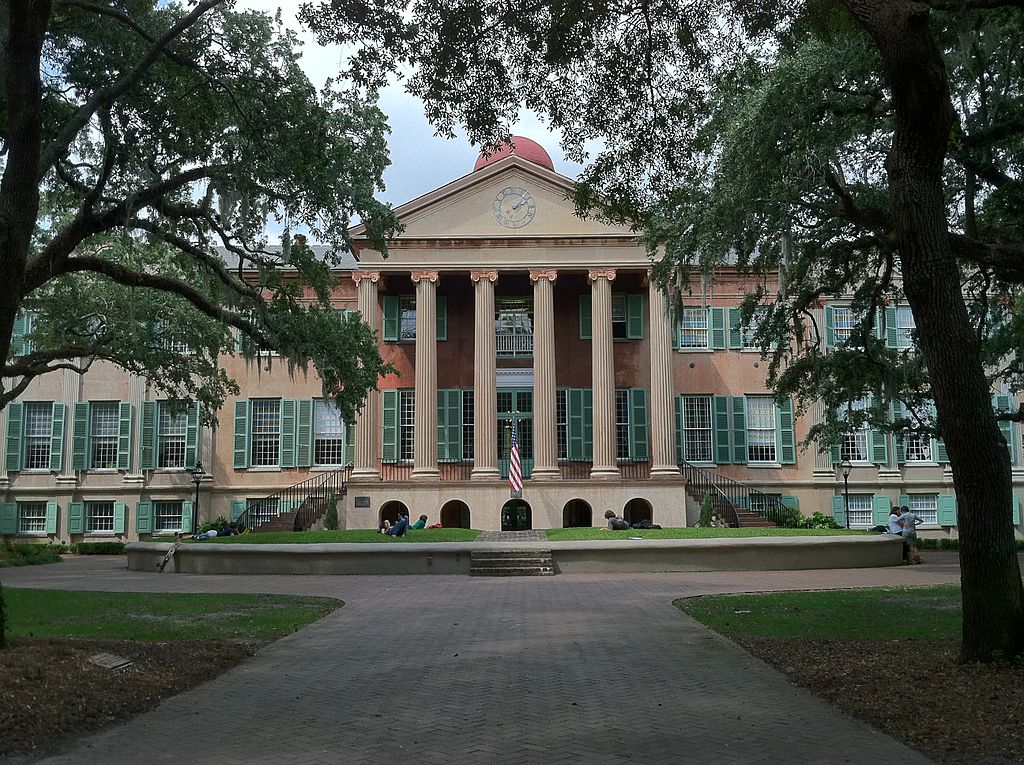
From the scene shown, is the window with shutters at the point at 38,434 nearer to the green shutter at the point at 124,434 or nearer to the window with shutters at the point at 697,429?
the green shutter at the point at 124,434

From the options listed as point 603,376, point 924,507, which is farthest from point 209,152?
point 924,507

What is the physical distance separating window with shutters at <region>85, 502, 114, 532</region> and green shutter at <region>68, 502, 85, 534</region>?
0.23m

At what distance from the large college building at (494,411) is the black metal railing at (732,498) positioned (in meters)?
0.14

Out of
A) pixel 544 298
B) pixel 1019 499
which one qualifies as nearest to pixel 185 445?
pixel 544 298

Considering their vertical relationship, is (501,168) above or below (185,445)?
above

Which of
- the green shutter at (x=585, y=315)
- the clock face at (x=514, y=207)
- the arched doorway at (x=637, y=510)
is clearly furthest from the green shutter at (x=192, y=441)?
the arched doorway at (x=637, y=510)

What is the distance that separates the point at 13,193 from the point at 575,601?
31.4ft

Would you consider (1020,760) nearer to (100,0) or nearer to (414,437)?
(100,0)

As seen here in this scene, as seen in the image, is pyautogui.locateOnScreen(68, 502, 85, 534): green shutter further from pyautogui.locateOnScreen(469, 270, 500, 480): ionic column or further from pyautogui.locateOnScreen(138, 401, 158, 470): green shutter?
pyautogui.locateOnScreen(469, 270, 500, 480): ionic column

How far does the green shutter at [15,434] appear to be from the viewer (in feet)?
108

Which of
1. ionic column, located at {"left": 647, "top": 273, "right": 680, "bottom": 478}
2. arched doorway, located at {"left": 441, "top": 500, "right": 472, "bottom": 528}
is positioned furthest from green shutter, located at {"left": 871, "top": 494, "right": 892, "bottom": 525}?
arched doorway, located at {"left": 441, "top": 500, "right": 472, "bottom": 528}

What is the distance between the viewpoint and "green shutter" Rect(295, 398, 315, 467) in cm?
3266

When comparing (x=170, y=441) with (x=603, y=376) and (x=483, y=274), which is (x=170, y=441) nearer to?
(x=483, y=274)

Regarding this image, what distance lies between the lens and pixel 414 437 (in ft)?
99.5
